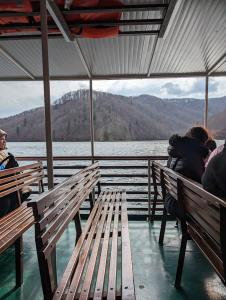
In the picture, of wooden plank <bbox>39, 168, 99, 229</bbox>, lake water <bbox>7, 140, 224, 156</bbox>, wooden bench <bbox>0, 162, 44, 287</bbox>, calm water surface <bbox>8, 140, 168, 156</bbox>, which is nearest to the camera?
wooden plank <bbox>39, 168, 99, 229</bbox>

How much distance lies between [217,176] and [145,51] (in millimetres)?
2331

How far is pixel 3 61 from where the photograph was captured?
3.92 meters

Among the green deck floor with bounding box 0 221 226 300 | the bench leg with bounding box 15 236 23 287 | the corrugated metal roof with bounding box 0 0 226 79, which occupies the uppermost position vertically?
the corrugated metal roof with bounding box 0 0 226 79

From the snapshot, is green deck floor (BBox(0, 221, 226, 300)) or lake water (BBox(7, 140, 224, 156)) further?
lake water (BBox(7, 140, 224, 156))

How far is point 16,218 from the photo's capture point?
2.52 meters

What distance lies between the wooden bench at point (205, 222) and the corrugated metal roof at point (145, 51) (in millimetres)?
1570

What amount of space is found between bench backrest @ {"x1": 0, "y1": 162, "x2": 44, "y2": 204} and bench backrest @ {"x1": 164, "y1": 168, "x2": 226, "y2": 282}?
1.57 metres

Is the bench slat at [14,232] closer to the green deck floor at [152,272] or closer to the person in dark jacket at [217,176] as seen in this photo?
the green deck floor at [152,272]

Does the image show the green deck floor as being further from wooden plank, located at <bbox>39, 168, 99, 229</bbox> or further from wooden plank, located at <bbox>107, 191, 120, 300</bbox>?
wooden plank, located at <bbox>39, 168, 99, 229</bbox>

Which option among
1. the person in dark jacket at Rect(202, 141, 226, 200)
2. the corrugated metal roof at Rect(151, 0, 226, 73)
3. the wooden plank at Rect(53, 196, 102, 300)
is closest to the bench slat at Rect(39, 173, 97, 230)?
the wooden plank at Rect(53, 196, 102, 300)

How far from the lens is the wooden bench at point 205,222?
148 cm

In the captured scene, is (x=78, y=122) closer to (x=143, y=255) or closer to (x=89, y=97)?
(x=89, y=97)

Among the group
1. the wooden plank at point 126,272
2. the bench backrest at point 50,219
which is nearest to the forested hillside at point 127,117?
the bench backrest at point 50,219

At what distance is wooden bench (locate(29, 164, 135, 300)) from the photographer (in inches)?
57.2
